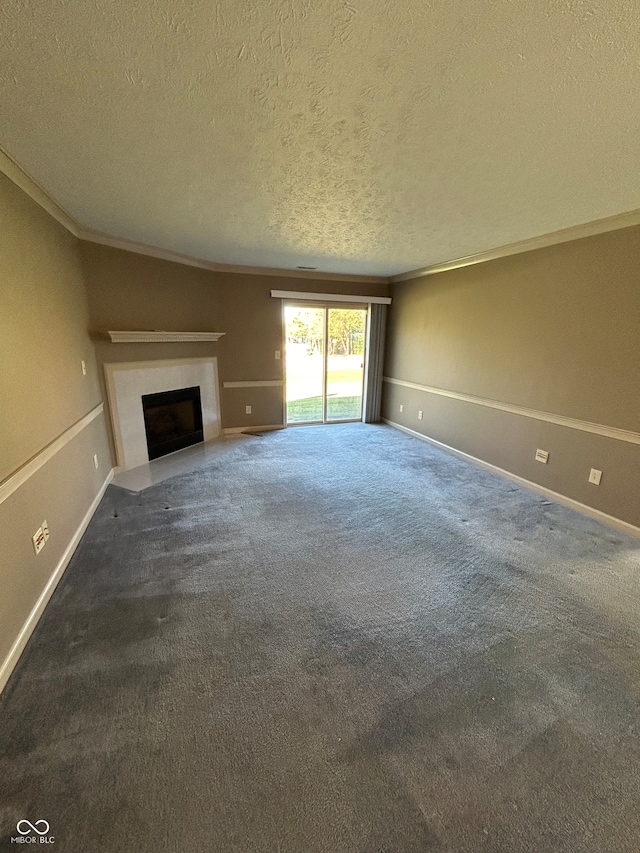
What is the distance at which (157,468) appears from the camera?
3.91 meters

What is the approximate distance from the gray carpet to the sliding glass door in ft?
10.8

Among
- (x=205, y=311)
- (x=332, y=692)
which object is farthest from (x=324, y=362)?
(x=332, y=692)

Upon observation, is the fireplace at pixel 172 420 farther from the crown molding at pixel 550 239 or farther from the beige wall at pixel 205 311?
the crown molding at pixel 550 239

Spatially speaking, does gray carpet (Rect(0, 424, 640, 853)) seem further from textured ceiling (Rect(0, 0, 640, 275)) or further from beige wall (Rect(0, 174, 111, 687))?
textured ceiling (Rect(0, 0, 640, 275))

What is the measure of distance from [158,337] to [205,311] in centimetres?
96

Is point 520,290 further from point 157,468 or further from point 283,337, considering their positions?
point 157,468

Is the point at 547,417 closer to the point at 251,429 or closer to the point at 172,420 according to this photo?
the point at 251,429

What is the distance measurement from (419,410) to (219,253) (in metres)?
3.48

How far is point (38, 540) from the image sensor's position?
6.23 feet

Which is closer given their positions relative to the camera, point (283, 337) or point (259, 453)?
point (259, 453)

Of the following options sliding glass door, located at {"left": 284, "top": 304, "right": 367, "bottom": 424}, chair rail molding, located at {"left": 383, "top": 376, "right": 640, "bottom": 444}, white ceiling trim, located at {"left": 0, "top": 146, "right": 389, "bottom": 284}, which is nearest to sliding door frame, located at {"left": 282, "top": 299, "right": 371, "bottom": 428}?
sliding glass door, located at {"left": 284, "top": 304, "right": 367, "bottom": 424}

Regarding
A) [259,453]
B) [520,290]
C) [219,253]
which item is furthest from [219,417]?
[520,290]

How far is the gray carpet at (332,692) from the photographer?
42.5 inches

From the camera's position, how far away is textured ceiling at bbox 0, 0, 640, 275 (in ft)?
3.24
